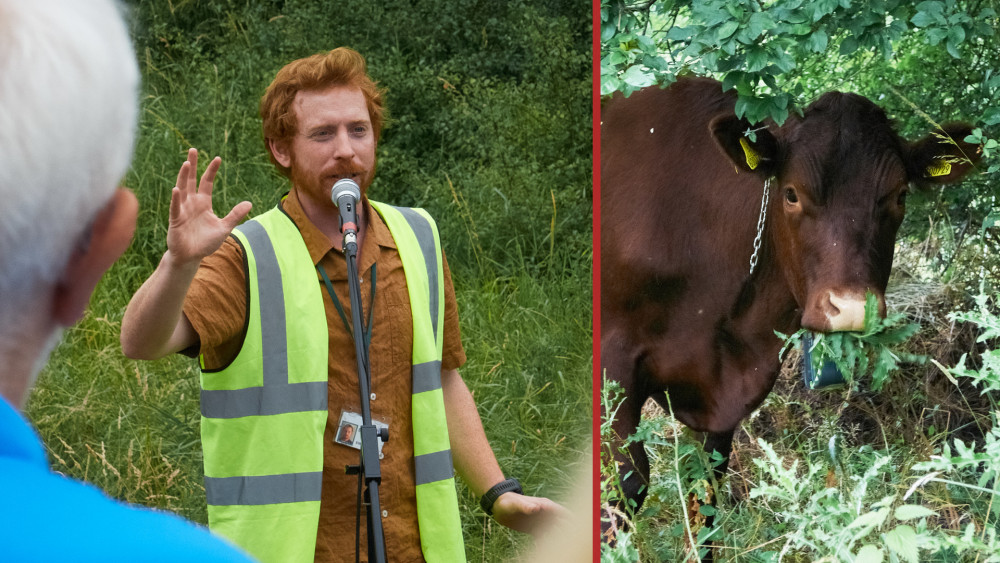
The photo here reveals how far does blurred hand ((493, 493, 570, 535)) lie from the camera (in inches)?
60.6

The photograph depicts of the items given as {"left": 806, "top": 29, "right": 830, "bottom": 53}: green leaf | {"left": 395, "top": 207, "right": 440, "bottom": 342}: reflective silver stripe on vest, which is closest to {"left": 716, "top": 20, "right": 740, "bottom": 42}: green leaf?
{"left": 806, "top": 29, "right": 830, "bottom": 53}: green leaf

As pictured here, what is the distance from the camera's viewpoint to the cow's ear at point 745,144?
1787mm

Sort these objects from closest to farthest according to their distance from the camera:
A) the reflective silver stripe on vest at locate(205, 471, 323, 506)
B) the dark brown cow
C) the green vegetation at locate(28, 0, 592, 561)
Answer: the reflective silver stripe on vest at locate(205, 471, 323, 506) → the dark brown cow → the green vegetation at locate(28, 0, 592, 561)

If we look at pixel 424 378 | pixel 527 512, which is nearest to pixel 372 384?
pixel 424 378

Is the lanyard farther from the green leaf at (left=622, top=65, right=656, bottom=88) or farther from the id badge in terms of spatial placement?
the green leaf at (left=622, top=65, right=656, bottom=88)

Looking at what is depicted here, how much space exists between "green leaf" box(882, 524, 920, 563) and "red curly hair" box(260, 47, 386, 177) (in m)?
1.07

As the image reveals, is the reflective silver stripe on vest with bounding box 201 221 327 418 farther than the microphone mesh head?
Yes

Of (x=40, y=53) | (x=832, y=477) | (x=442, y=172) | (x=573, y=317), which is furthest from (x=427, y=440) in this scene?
(x=442, y=172)

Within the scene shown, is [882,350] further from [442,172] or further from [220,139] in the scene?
[220,139]

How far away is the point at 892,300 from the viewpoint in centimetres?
176

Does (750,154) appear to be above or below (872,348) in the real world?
above

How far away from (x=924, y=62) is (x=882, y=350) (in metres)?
0.48

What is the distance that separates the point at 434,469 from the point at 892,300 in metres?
0.82

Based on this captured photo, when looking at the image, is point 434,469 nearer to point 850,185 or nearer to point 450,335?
point 450,335
